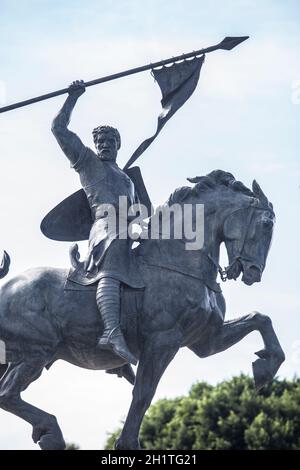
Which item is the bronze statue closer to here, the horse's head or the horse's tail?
the horse's head

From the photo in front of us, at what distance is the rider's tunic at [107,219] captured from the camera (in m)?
15.0

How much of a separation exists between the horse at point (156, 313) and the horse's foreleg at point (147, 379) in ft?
0.04

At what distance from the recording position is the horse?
14.9m

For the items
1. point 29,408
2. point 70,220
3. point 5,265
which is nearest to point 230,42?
point 70,220

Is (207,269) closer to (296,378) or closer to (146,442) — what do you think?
(146,442)

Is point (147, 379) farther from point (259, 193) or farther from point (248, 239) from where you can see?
point (259, 193)

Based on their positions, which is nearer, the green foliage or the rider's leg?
the rider's leg

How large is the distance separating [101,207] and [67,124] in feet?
3.42

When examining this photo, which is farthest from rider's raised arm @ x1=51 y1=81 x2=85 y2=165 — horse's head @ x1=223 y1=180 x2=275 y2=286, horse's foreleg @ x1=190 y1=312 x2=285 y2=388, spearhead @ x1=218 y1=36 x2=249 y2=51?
horse's foreleg @ x1=190 y1=312 x2=285 y2=388

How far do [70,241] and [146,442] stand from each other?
88.6 feet

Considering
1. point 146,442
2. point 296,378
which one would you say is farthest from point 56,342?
point 296,378

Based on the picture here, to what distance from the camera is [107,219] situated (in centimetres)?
1533

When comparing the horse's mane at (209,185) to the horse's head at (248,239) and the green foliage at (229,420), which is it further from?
the green foliage at (229,420)

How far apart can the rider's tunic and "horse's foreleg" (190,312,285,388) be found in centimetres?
120
